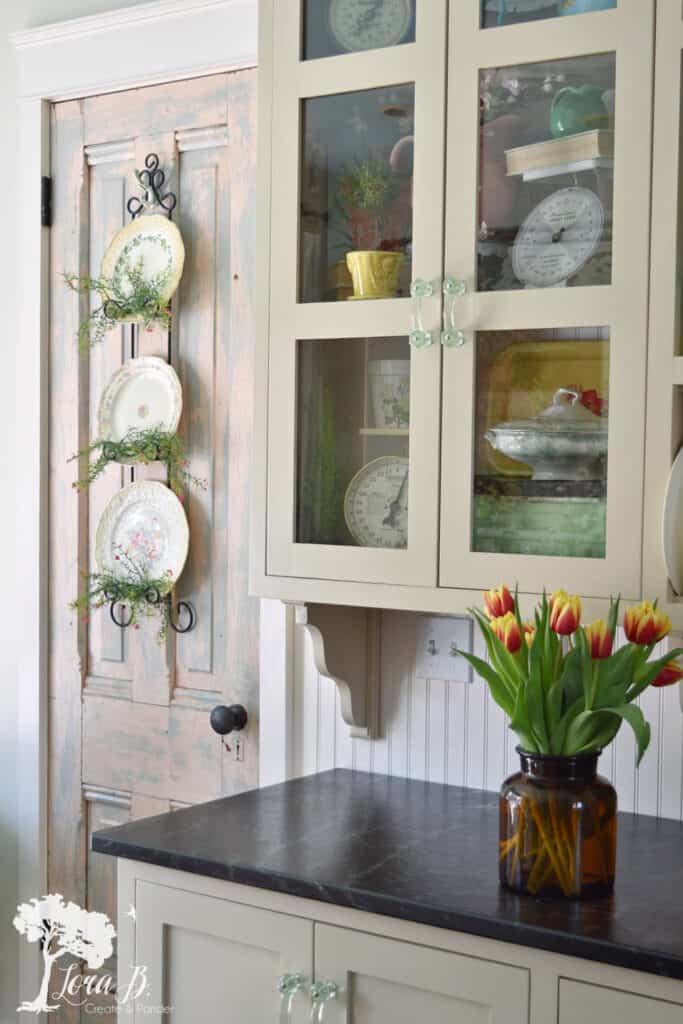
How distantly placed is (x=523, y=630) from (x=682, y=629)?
0.23 m

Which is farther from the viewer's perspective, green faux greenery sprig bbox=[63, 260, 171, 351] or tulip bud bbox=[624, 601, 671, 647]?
green faux greenery sprig bbox=[63, 260, 171, 351]

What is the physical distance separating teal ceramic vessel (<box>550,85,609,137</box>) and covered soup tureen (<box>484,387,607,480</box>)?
38 centimetres

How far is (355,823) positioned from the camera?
2.05 meters

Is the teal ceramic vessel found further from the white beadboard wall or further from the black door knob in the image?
the black door knob

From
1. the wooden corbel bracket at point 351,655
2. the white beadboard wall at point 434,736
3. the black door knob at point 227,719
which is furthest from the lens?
the black door knob at point 227,719

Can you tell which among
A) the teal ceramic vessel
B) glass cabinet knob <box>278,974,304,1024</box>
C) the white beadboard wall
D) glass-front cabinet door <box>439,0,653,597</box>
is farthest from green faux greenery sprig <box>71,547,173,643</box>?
the teal ceramic vessel

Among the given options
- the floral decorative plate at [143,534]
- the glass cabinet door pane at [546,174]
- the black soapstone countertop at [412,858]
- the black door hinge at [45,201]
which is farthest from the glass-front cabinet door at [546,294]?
the black door hinge at [45,201]

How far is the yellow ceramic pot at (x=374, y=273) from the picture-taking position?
202cm

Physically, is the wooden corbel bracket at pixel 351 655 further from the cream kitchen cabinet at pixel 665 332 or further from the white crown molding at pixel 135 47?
the white crown molding at pixel 135 47

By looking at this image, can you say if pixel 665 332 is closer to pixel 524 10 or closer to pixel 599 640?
pixel 599 640

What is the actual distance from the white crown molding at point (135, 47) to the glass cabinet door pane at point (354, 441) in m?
0.75

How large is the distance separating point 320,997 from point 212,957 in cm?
21

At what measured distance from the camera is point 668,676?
173 cm

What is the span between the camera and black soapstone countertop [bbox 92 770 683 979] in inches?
62.1
